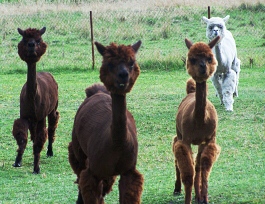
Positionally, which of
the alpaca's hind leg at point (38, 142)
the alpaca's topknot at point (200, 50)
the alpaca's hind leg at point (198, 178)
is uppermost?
the alpaca's topknot at point (200, 50)

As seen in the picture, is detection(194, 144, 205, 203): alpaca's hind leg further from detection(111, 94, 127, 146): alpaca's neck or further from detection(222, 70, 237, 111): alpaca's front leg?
detection(222, 70, 237, 111): alpaca's front leg

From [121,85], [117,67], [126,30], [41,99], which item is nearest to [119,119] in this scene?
[121,85]

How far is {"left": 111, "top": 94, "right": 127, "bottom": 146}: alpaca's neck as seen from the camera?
6273 millimetres

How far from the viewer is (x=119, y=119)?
6289 millimetres

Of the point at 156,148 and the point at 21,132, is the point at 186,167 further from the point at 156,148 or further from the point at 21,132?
the point at 156,148

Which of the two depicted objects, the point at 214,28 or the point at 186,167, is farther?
the point at 214,28

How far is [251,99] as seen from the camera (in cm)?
1568

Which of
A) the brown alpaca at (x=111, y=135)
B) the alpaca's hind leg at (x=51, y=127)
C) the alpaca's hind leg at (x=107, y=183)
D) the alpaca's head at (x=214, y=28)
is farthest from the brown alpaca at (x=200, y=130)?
the alpaca's head at (x=214, y=28)

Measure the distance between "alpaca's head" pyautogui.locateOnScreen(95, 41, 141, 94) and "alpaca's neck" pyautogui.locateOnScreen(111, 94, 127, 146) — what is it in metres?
0.10

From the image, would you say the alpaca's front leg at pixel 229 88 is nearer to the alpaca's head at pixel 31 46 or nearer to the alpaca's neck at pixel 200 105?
the alpaca's head at pixel 31 46

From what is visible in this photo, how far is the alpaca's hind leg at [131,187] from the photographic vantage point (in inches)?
257

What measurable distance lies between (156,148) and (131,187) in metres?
4.91

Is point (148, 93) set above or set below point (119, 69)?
below

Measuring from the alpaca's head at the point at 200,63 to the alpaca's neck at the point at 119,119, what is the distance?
1763 mm
